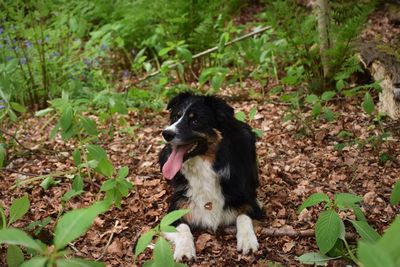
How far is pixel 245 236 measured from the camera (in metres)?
3.46

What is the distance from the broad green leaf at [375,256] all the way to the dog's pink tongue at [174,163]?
2447 millimetres

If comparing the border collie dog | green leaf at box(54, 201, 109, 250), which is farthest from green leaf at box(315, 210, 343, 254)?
green leaf at box(54, 201, 109, 250)

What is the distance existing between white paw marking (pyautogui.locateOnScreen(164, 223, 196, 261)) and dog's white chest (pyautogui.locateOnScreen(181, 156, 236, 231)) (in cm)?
20

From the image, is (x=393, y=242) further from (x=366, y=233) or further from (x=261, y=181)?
(x=261, y=181)

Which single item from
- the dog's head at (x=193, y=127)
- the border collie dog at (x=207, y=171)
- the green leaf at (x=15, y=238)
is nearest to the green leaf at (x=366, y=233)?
the border collie dog at (x=207, y=171)

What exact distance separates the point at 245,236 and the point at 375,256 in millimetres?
2236

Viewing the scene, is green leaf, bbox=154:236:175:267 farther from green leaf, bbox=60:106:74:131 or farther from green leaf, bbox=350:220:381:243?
green leaf, bbox=60:106:74:131

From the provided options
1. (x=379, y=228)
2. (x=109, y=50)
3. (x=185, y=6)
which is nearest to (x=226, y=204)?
(x=379, y=228)

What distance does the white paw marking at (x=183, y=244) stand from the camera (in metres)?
3.34

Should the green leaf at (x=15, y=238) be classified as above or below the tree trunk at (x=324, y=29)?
above

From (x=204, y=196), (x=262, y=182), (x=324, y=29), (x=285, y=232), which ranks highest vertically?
(x=324, y=29)

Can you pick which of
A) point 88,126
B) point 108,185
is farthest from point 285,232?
point 88,126

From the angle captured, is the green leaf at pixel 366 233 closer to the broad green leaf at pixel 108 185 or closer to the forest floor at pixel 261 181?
the forest floor at pixel 261 181

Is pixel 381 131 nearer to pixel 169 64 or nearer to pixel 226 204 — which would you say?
pixel 226 204
